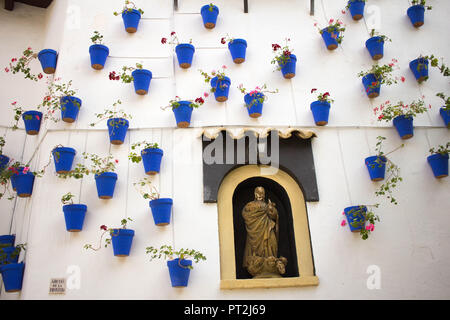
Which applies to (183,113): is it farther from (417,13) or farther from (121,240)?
(417,13)

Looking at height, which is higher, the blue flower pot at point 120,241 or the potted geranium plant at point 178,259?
the blue flower pot at point 120,241

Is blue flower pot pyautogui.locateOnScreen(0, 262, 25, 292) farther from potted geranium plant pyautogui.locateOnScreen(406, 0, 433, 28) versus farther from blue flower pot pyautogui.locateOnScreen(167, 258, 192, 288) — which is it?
potted geranium plant pyautogui.locateOnScreen(406, 0, 433, 28)

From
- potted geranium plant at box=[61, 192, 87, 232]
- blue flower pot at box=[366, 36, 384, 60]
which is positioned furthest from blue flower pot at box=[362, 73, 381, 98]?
potted geranium plant at box=[61, 192, 87, 232]

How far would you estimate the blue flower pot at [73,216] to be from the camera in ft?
13.9

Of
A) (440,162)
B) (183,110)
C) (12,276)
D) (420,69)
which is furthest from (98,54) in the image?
(440,162)

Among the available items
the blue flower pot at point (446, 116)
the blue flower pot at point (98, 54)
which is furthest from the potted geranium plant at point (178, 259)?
the blue flower pot at point (446, 116)

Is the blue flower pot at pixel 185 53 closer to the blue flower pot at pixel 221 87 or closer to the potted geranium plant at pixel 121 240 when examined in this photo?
the blue flower pot at pixel 221 87

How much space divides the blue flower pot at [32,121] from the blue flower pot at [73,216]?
50.9 inches

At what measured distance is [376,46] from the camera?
17.7 feet

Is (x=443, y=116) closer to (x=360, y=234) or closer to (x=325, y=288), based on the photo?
(x=360, y=234)

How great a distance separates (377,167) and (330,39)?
1.95 meters

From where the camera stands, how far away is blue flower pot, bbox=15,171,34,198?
4.60 m
